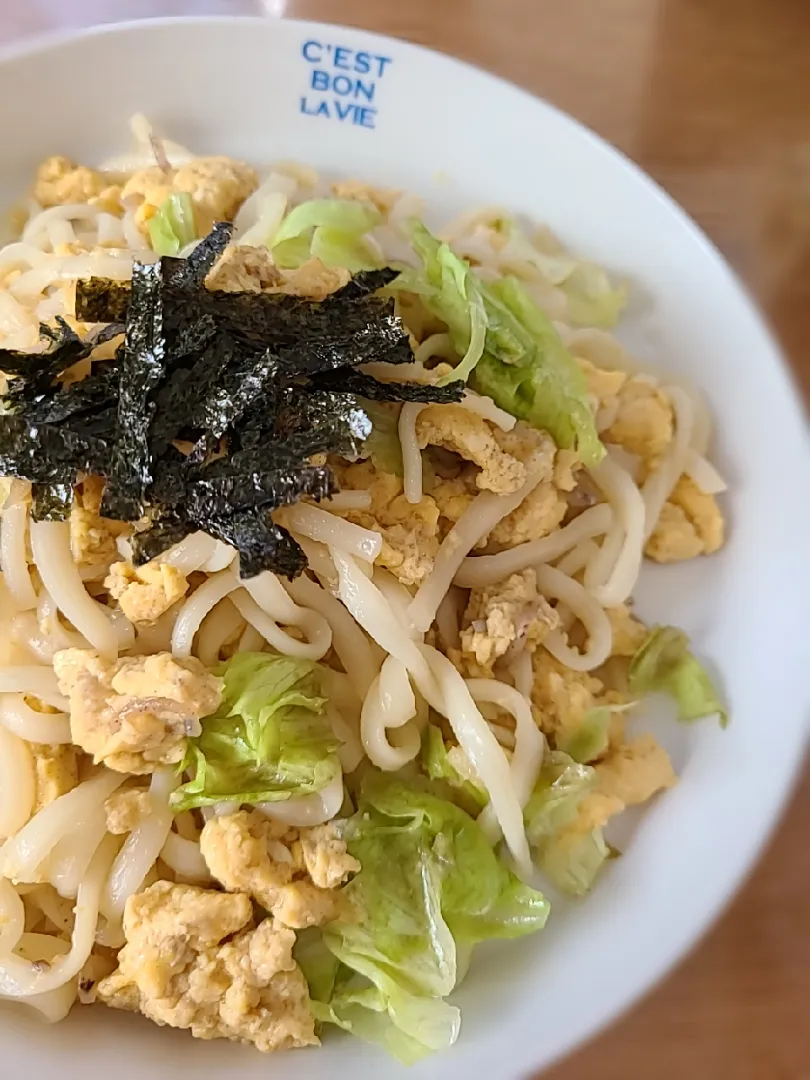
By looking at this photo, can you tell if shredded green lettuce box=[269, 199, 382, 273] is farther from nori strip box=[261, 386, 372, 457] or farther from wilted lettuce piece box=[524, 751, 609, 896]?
wilted lettuce piece box=[524, 751, 609, 896]

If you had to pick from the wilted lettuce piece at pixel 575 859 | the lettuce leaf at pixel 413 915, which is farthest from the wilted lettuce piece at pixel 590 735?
the lettuce leaf at pixel 413 915

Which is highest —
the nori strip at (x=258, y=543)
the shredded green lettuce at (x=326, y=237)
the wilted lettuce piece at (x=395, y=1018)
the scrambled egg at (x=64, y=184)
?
the shredded green lettuce at (x=326, y=237)

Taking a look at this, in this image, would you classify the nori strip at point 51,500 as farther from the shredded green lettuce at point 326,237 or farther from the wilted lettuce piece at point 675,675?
the wilted lettuce piece at point 675,675

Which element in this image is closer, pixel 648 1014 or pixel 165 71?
pixel 648 1014

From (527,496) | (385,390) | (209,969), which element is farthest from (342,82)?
(209,969)

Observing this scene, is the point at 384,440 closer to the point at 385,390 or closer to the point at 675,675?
Answer: the point at 385,390

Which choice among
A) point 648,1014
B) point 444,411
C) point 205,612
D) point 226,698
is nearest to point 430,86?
point 444,411

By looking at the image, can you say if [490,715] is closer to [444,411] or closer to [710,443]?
[444,411]
